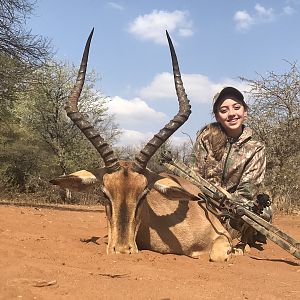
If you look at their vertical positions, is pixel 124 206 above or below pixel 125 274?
above

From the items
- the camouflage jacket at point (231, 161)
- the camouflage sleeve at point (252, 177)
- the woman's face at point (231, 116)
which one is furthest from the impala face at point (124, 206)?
the woman's face at point (231, 116)

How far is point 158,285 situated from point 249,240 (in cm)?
377

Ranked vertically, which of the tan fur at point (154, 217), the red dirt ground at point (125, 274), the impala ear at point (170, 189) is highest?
the impala ear at point (170, 189)

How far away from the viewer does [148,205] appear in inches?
246

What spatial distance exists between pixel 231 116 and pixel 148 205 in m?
2.05

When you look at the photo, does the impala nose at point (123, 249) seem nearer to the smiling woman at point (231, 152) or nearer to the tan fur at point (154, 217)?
the tan fur at point (154, 217)

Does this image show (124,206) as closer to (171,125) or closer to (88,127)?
(88,127)

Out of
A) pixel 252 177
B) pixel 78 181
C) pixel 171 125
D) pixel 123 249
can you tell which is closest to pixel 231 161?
pixel 252 177

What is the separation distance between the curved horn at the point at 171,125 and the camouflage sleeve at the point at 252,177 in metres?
1.38

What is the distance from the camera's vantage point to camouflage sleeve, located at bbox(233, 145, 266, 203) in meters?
6.80

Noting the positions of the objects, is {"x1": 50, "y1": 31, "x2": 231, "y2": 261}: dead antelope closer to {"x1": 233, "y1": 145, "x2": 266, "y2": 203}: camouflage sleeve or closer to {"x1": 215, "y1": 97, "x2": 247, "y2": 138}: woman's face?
{"x1": 233, "y1": 145, "x2": 266, "y2": 203}: camouflage sleeve

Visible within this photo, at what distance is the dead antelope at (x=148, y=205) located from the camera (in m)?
5.29

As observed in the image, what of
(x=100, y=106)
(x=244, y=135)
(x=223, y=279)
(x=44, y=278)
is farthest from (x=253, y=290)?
(x=100, y=106)

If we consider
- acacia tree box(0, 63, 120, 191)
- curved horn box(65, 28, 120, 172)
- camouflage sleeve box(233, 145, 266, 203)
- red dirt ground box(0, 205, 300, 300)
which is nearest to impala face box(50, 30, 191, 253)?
curved horn box(65, 28, 120, 172)
